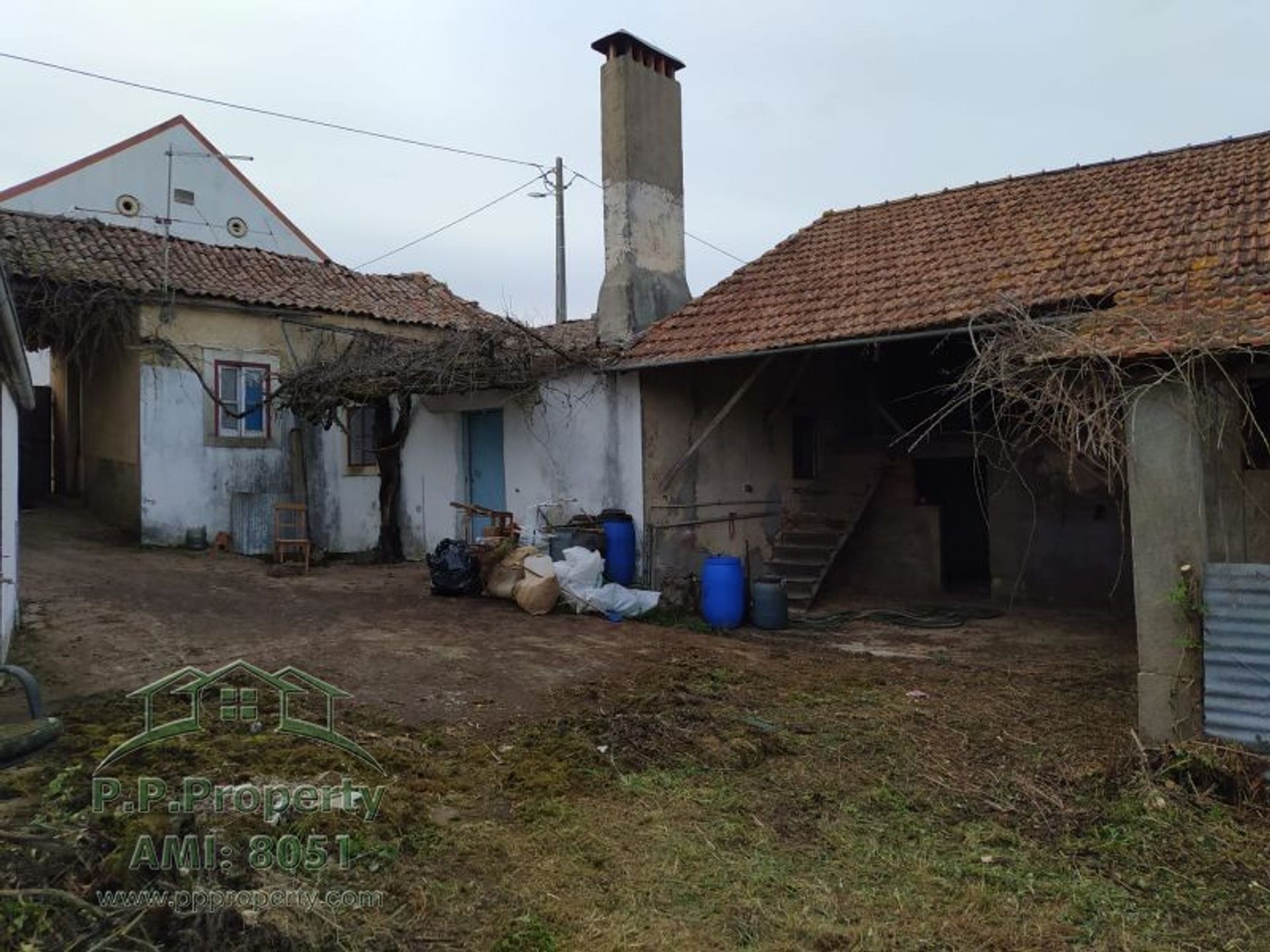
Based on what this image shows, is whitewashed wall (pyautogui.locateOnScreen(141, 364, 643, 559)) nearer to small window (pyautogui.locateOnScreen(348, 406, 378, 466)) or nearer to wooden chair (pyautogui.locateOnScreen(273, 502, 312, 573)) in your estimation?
small window (pyautogui.locateOnScreen(348, 406, 378, 466))

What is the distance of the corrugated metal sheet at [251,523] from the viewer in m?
13.7

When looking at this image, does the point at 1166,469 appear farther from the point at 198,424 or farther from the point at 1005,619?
the point at 198,424

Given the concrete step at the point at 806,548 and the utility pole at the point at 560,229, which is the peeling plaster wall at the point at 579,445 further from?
the utility pole at the point at 560,229

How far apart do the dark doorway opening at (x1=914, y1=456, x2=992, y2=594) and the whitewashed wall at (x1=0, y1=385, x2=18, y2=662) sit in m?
10.7

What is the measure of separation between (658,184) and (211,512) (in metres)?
8.55

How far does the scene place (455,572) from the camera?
34.4 ft

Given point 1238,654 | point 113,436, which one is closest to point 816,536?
point 1238,654

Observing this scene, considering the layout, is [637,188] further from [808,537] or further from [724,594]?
[724,594]

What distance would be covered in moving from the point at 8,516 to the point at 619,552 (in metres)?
6.07

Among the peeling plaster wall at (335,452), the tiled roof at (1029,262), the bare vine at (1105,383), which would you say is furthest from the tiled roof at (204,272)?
the bare vine at (1105,383)

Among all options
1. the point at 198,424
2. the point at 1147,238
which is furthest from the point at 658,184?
the point at 198,424

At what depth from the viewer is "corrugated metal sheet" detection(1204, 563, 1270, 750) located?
184 inches

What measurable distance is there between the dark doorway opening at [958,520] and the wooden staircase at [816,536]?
34.2 inches

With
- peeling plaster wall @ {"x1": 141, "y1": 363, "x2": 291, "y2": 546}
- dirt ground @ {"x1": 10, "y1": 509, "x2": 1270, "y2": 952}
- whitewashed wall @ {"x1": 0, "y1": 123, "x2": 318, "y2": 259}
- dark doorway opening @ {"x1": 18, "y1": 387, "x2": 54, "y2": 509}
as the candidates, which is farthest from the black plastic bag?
whitewashed wall @ {"x1": 0, "y1": 123, "x2": 318, "y2": 259}
